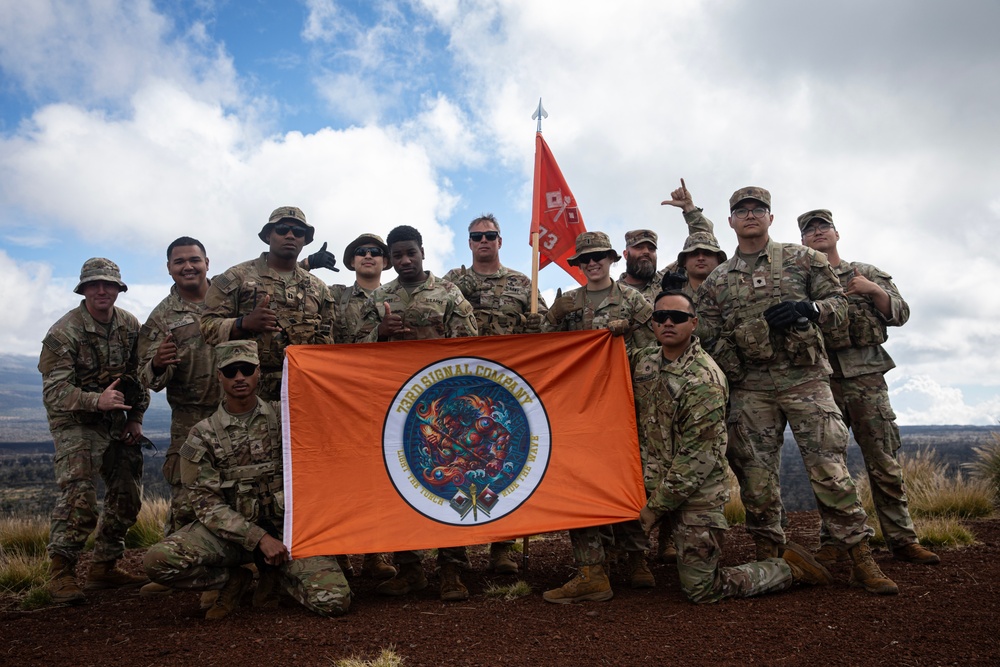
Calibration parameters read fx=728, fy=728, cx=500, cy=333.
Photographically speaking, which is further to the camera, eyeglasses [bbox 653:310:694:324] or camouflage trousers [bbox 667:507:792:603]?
eyeglasses [bbox 653:310:694:324]

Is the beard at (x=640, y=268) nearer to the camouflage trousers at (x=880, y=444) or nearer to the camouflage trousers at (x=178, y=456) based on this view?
the camouflage trousers at (x=880, y=444)

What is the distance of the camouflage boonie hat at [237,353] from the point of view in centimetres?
594

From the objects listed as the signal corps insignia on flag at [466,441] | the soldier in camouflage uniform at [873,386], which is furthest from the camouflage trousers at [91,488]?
the soldier in camouflage uniform at [873,386]

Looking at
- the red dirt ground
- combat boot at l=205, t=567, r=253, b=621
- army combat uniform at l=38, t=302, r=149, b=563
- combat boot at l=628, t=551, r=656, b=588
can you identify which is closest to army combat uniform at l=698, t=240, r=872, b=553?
the red dirt ground

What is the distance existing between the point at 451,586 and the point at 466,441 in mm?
1213

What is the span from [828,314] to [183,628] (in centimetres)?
568

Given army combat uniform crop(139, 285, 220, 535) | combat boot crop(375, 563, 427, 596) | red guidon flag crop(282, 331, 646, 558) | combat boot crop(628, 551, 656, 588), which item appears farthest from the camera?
army combat uniform crop(139, 285, 220, 535)

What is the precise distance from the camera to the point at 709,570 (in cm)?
552

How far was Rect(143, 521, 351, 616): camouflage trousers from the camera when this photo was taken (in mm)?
5578

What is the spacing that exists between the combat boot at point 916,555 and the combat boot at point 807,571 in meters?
1.38

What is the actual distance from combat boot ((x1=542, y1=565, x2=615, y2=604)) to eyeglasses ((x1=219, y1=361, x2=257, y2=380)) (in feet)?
9.97

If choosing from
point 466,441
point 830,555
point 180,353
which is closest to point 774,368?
point 830,555

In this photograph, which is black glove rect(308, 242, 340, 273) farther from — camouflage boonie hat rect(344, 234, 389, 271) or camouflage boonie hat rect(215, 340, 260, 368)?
camouflage boonie hat rect(215, 340, 260, 368)

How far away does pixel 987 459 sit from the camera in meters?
11.1
